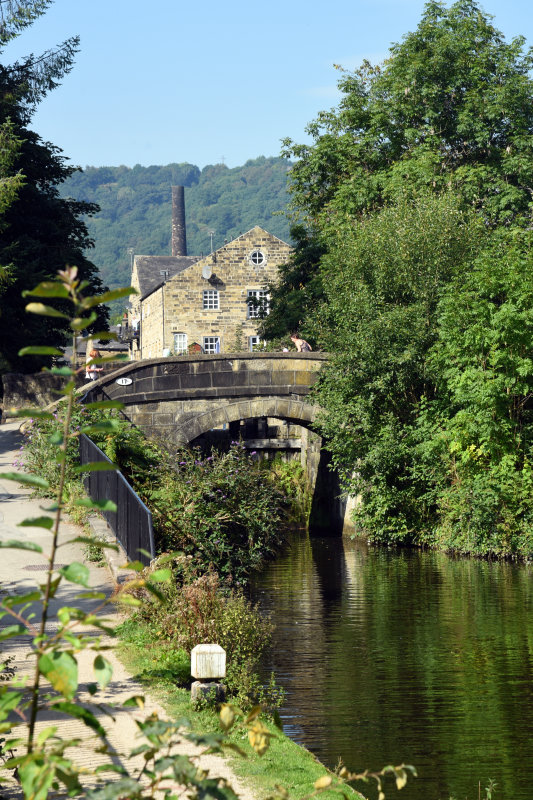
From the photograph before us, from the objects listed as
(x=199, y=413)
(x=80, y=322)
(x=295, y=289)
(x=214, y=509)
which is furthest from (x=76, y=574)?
(x=295, y=289)

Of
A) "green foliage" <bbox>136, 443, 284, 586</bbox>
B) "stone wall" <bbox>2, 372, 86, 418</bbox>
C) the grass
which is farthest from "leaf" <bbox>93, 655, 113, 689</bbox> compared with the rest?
"stone wall" <bbox>2, 372, 86, 418</bbox>

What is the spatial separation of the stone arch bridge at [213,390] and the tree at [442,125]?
618cm

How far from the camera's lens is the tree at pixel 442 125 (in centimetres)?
2777

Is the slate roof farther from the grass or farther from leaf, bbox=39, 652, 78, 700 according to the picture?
leaf, bbox=39, 652, 78, 700

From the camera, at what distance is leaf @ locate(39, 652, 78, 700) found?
2578 mm

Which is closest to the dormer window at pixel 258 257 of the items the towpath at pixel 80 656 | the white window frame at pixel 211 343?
the white window frame at pixel 211 343

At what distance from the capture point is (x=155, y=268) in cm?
6619

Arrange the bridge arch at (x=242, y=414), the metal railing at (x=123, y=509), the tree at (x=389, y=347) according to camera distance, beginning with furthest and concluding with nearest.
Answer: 1. the bridge arch at (x=242, y=414)
2. the tree at (x=389, y=347)
3. the metal railing at (x=123, y=509)

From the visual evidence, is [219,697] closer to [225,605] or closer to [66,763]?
[225,605]

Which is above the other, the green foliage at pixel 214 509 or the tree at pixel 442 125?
the tree at pixel 442 125

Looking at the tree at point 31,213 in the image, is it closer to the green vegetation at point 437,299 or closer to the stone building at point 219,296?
the green vegetation at point 437,299

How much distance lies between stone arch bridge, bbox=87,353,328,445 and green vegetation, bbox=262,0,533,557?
791mm

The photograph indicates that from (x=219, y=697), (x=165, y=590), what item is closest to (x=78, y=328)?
(x=219, y=697)

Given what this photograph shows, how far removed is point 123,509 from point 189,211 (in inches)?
6071
